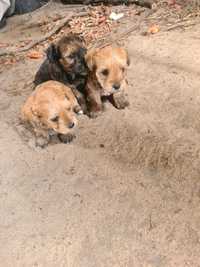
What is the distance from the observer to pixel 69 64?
5.46 m

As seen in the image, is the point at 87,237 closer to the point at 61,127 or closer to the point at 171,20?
the point at 61,127

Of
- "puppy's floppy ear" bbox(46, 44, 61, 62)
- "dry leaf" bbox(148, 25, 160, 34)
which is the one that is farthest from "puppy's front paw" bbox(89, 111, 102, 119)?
"dry leaf" bbox(148, 25, 160, 34)

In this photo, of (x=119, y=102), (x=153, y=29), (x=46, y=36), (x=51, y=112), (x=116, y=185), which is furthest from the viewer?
(x=46, y=36)

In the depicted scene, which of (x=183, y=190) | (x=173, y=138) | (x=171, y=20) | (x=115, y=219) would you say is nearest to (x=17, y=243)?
(x=115, y=219)

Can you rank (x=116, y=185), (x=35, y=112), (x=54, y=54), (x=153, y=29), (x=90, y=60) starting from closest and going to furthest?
(x=116, y=185) < (x=35, y=112) < (x=90, y=60) < (x=54, y=54) < (x=153, y=29)

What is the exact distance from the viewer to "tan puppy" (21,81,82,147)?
5.18 metres

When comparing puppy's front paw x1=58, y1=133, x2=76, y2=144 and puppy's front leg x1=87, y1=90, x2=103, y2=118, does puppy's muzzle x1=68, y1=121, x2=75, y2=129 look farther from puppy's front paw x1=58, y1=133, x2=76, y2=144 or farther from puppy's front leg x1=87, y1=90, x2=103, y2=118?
puppy's front leg x1=87, y1=90, x2=103, y2=118

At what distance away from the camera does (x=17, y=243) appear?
4.52m

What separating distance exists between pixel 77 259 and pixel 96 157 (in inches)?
50.8

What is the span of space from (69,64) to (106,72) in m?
0.42

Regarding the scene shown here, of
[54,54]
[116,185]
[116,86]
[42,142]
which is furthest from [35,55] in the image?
[116,185]

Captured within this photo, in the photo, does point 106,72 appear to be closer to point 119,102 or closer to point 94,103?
point 94,103

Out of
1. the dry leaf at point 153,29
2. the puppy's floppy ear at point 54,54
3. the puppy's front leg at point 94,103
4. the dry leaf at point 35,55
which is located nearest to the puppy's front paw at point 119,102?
the puppy's front leg at point 94,103

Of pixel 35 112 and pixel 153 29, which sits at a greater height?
pixel 35 112
